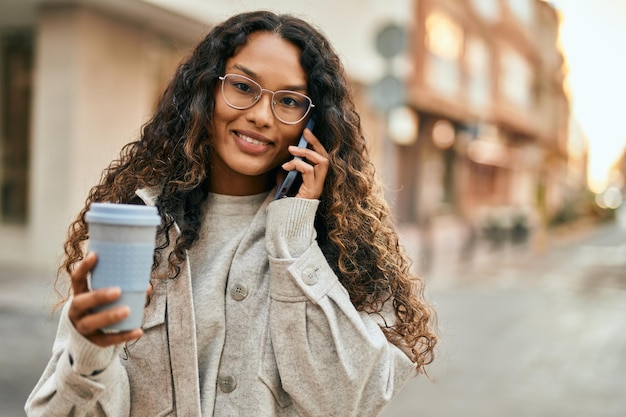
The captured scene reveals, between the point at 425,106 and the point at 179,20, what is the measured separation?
10645mm

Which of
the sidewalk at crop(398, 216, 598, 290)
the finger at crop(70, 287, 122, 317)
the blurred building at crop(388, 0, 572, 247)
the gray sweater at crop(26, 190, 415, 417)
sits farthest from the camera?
the blurred building at crop(388, 0, 572, 247)

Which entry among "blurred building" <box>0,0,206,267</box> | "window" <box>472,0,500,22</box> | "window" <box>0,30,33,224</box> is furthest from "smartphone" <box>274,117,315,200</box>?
"window" <box>472,0,500,22</box>

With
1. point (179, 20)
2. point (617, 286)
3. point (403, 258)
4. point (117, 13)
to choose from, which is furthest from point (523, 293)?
point (403, 258)

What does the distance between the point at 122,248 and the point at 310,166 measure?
2.14 ft

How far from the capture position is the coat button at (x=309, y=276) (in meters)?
1.57

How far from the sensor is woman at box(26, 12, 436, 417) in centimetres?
156

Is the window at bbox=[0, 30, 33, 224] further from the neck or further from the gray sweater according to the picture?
the gray sweater

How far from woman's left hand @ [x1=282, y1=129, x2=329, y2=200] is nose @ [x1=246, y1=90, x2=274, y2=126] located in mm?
90

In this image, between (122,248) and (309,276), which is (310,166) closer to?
(309,276)

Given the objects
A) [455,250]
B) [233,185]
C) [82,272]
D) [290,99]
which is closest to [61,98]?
[233,185]

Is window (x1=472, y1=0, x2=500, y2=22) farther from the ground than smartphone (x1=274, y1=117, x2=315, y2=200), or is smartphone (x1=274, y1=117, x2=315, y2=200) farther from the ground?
window (x1=472, y1=0, x2=500, y2=22)

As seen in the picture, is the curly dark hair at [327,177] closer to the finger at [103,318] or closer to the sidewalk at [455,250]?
the finger at [103,318]

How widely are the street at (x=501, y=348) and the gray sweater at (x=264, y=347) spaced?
631 mm

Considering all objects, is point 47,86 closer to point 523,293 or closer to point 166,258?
point 523,293
